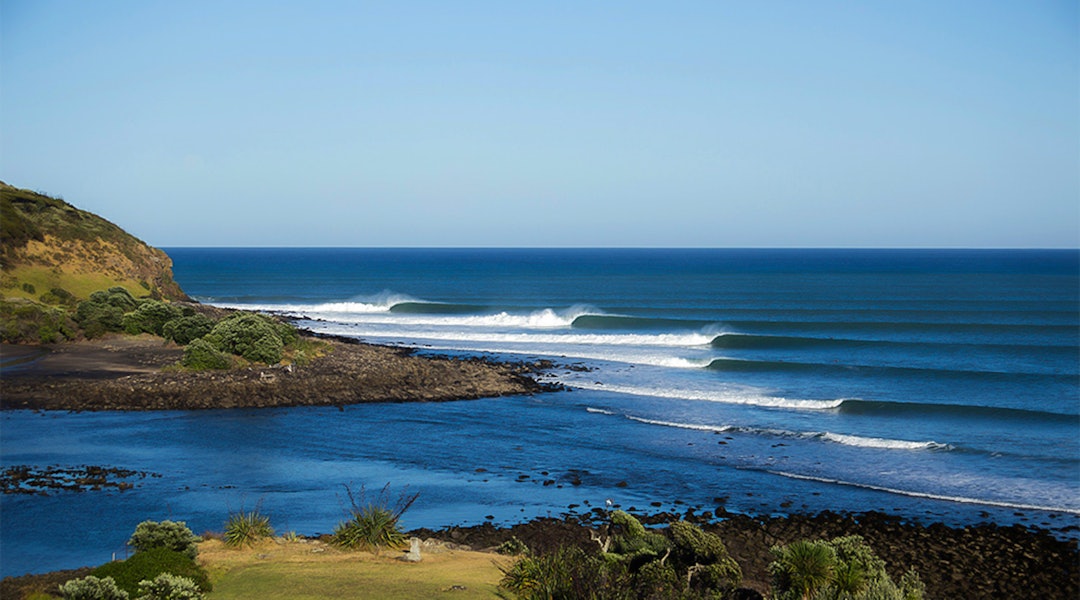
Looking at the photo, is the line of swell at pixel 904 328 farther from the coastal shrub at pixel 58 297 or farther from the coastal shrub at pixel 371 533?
the coastal shrub at pixel 371 533

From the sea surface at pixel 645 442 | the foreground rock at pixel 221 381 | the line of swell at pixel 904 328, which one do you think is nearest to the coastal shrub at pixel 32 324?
the foreground rock at pixel 221 381

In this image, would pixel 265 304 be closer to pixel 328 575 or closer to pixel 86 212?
pixel 86 212

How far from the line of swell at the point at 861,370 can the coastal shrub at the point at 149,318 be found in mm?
27218

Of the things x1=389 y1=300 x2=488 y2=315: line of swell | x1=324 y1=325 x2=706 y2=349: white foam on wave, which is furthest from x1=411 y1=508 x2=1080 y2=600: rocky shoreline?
x1=389 y1=300 x2=488 y2=315: line of swell

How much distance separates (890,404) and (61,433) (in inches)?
1125

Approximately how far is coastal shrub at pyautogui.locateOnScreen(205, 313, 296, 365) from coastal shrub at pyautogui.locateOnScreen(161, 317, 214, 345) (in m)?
2.77

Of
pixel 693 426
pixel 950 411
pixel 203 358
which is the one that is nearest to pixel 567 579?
pixel 693 426

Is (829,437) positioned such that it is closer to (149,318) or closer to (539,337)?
(539,337)

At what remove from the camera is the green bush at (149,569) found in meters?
11.1

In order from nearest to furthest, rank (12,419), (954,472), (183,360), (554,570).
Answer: (554,570), (954,472), (12,419), (183,360)

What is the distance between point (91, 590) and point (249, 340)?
28088 millimetres

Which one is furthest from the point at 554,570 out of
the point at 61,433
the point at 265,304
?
the point at 265,304

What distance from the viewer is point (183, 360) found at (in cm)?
3541

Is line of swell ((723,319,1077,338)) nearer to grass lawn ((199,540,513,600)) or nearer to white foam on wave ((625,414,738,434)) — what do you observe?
white foam on wave ((625,414,738,434))
